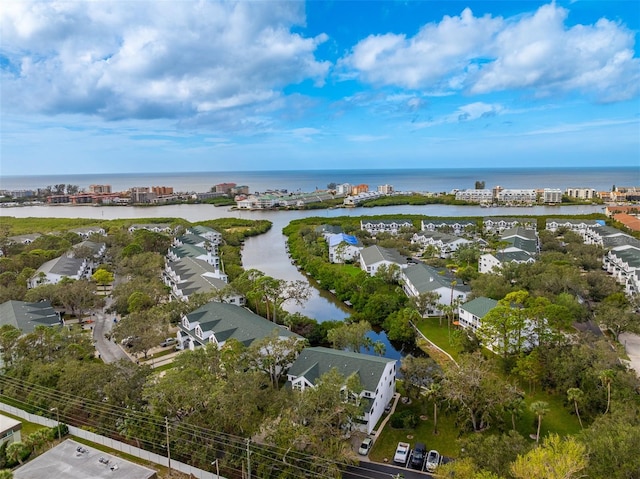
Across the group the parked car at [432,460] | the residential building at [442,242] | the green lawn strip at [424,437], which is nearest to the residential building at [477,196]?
the residential building at [442,242]

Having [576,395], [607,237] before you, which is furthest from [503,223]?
[576,395]

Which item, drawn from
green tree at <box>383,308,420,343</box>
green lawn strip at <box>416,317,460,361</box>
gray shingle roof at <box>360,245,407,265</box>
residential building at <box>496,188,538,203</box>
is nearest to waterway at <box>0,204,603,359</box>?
green tree at <box>383,308,420,343</box>

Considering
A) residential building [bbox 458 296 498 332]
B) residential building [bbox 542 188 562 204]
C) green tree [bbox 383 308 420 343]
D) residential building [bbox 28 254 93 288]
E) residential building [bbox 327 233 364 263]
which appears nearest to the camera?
green tree [bbox 383 308 420 343]

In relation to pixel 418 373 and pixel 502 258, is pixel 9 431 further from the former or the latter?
pixel 502 258

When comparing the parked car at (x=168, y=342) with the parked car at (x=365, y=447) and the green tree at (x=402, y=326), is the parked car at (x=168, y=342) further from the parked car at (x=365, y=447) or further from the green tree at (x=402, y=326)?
the parked car at (x=365, y=447)

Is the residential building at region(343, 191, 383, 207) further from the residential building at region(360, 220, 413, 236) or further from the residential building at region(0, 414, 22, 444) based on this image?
the residential building at region(0, 414, 22, 444)

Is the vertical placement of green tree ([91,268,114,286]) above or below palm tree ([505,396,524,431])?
above
